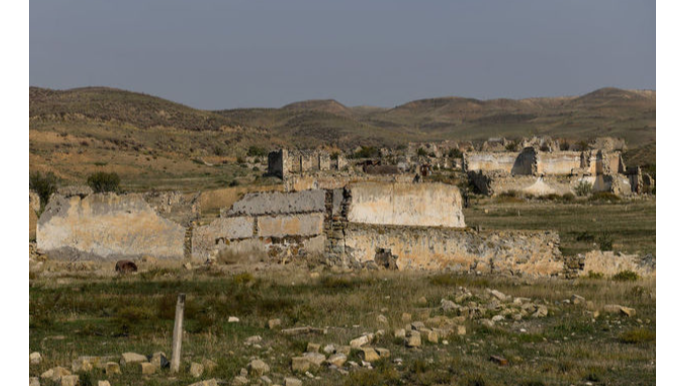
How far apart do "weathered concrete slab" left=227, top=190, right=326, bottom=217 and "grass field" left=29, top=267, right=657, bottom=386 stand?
440cm

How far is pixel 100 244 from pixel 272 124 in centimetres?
12853

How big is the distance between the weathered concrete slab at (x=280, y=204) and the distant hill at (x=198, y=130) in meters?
9.32

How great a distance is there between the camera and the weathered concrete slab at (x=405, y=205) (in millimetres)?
20375

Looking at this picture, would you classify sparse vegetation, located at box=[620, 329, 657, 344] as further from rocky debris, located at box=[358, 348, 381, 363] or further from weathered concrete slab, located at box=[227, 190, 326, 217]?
weathered concrete slab, located at box=[227, 190, 326, 217]

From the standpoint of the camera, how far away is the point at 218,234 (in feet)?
70.9

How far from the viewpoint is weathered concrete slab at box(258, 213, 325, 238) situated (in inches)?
826

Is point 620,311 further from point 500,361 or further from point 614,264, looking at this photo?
point 614,264

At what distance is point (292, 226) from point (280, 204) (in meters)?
0.78

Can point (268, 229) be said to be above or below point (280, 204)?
below

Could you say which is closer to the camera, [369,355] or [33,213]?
[369,355]

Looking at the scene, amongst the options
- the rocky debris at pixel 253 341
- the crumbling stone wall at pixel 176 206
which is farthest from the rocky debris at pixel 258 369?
the crumbling stone wall at pixel 176 206

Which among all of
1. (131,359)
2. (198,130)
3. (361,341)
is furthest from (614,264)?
(198,130)

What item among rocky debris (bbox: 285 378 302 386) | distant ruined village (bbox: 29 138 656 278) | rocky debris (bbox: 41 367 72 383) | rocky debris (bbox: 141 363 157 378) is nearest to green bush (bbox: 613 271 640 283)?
distant ruined village (bbox: 29 138 656 278)

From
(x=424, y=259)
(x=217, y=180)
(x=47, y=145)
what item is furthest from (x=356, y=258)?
(x=47, y=145)
